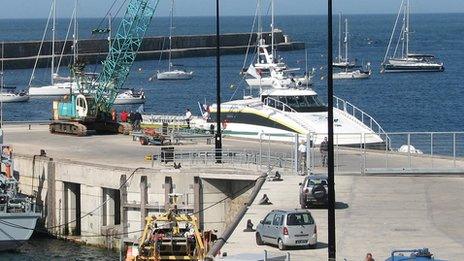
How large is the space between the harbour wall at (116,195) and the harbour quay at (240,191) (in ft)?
0.12

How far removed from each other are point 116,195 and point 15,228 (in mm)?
4082

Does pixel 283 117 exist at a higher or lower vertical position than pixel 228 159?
higher

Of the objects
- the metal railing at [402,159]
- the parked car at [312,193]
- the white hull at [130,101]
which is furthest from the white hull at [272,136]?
the white hull at [130,101]

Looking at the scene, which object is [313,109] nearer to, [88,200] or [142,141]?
[142,141]

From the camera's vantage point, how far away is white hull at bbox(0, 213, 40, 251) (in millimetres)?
50906

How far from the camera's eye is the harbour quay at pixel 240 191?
129ft

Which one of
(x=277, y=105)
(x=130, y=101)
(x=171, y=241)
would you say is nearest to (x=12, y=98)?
(x=130, y=101)

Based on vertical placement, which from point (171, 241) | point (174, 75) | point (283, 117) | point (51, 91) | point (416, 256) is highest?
point (174, 75)

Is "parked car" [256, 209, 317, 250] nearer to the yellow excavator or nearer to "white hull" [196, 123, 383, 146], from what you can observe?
the yellow excavator

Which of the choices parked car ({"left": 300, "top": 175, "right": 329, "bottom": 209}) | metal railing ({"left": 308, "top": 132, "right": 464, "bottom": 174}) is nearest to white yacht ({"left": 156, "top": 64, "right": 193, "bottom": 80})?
metal railing ({"left": 308, "top": 132, "right": 464, "bottom": 174})

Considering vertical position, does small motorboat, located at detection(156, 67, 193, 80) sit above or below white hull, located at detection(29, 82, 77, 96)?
above

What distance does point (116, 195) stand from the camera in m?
53.0

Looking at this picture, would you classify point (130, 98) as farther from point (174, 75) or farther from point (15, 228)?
point (15, 228)

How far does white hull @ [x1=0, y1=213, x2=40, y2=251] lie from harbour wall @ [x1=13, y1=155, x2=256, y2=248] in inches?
109
